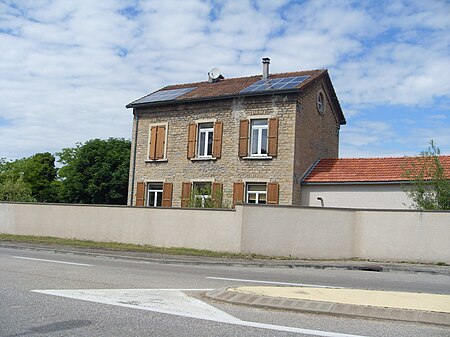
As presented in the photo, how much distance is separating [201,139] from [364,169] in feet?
27.8

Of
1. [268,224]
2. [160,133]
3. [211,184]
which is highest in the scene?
[160,133]

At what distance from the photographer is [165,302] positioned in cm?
792

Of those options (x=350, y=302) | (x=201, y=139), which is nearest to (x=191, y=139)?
(x=201, y=139)

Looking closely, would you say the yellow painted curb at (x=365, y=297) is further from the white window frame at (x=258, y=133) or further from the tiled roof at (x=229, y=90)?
the white window frame at (x=258, y=133)

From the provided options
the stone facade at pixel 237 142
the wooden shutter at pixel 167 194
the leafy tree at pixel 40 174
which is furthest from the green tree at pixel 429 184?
the leafy tree at pixel 40 174

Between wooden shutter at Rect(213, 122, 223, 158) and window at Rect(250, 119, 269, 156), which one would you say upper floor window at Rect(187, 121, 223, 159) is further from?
window at Rect(250, 119, 269, 156)

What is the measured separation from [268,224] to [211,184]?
Answer: 8146mm

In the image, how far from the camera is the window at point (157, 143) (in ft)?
92.4

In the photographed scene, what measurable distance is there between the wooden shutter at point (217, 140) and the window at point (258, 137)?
5.30 ft

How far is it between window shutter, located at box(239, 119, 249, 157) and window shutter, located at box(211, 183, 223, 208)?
190cm

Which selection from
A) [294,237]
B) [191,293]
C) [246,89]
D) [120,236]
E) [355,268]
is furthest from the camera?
[246,89]

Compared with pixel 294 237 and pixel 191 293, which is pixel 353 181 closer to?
pixel 294 237

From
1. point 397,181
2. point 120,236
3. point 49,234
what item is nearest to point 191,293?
point 120,236

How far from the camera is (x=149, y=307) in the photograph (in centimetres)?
748
